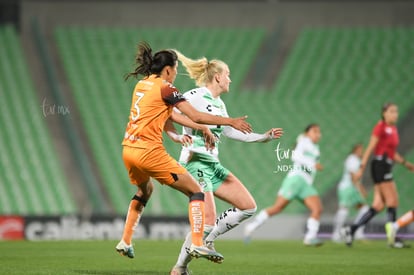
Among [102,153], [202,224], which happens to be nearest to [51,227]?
[102,153]

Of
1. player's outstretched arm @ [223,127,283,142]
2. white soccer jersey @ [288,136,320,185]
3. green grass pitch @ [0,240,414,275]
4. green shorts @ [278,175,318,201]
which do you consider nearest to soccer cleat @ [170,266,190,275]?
green grass pitch @ [0,240,414,275]

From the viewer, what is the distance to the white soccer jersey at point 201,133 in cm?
866

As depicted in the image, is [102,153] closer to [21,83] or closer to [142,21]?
[21,83]

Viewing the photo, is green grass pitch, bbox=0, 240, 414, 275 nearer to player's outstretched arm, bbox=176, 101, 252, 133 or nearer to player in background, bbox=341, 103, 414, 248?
player in background, bbox=341, 103, 414, 248

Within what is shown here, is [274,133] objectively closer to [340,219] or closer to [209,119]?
[209,119]

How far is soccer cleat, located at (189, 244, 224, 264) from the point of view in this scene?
24.2 feet

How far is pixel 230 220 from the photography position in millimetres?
8867

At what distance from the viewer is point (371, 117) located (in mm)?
22688

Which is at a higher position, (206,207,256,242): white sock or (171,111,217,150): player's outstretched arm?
(171,111,217,150): player's outstretched arm

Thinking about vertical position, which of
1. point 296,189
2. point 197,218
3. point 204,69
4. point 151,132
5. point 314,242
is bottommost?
point 314,242

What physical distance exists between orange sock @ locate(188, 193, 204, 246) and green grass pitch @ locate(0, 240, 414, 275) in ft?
3.98

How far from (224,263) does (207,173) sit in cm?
189

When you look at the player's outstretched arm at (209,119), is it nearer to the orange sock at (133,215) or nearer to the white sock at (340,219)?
the orange sock at (133,215)

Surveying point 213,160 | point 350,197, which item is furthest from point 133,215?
point 350,197
